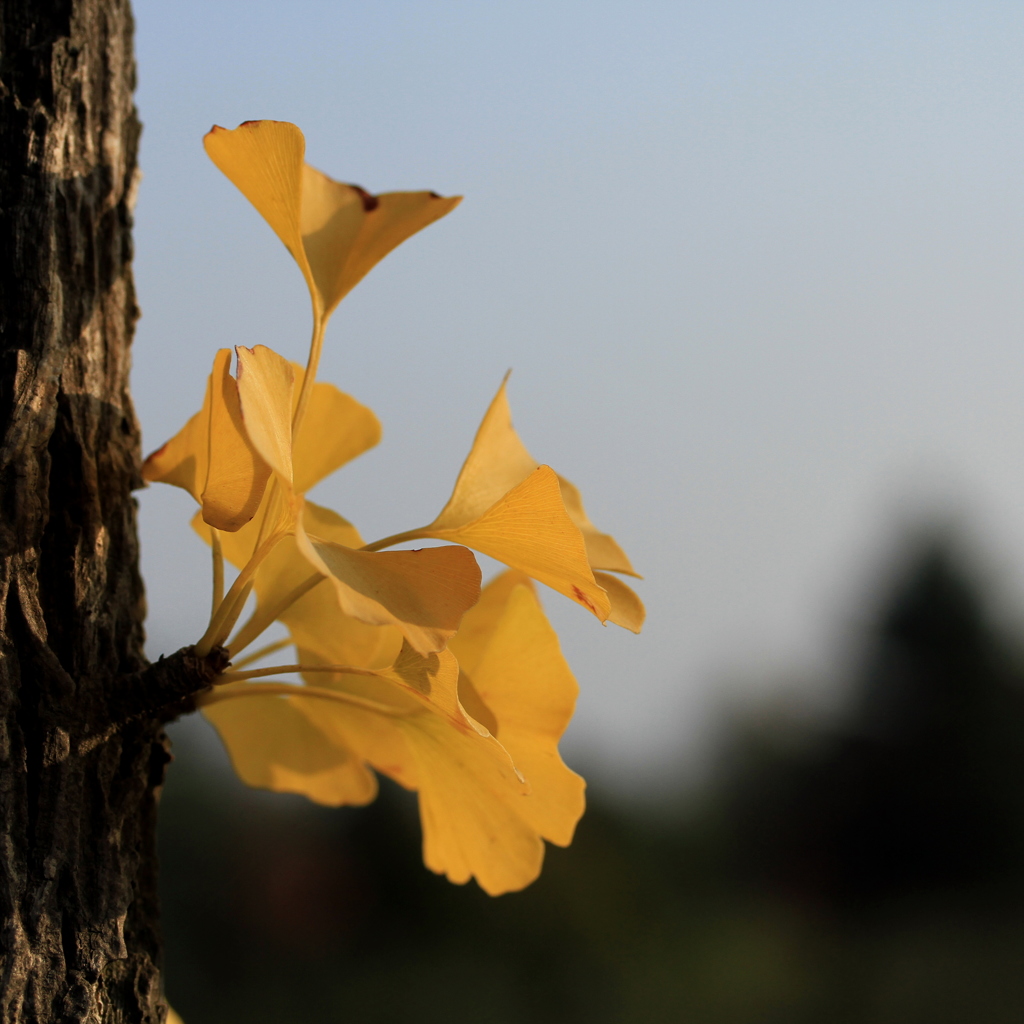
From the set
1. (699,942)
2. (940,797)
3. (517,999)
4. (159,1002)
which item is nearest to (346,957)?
(517,999)

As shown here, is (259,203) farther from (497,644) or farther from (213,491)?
(497,644)

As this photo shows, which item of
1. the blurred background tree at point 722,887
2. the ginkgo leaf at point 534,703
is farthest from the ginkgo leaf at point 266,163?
the blurred background tree at point 722,887

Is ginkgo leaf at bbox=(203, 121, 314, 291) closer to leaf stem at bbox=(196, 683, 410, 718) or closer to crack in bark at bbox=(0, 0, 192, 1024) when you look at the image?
crack in bark at bbox=(0, 0, 192, 1024)

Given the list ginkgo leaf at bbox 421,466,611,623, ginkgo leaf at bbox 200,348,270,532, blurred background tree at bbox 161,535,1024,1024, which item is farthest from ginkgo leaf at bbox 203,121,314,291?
blurred background tree at bbox 161,535,1024,1024

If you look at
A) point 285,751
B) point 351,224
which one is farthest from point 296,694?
point 351,224

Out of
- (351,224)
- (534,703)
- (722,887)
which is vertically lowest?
(722,887)

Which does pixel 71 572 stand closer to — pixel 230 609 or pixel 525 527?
pixel 230 609

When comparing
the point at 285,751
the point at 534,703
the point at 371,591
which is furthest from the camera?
the point at 285,751
